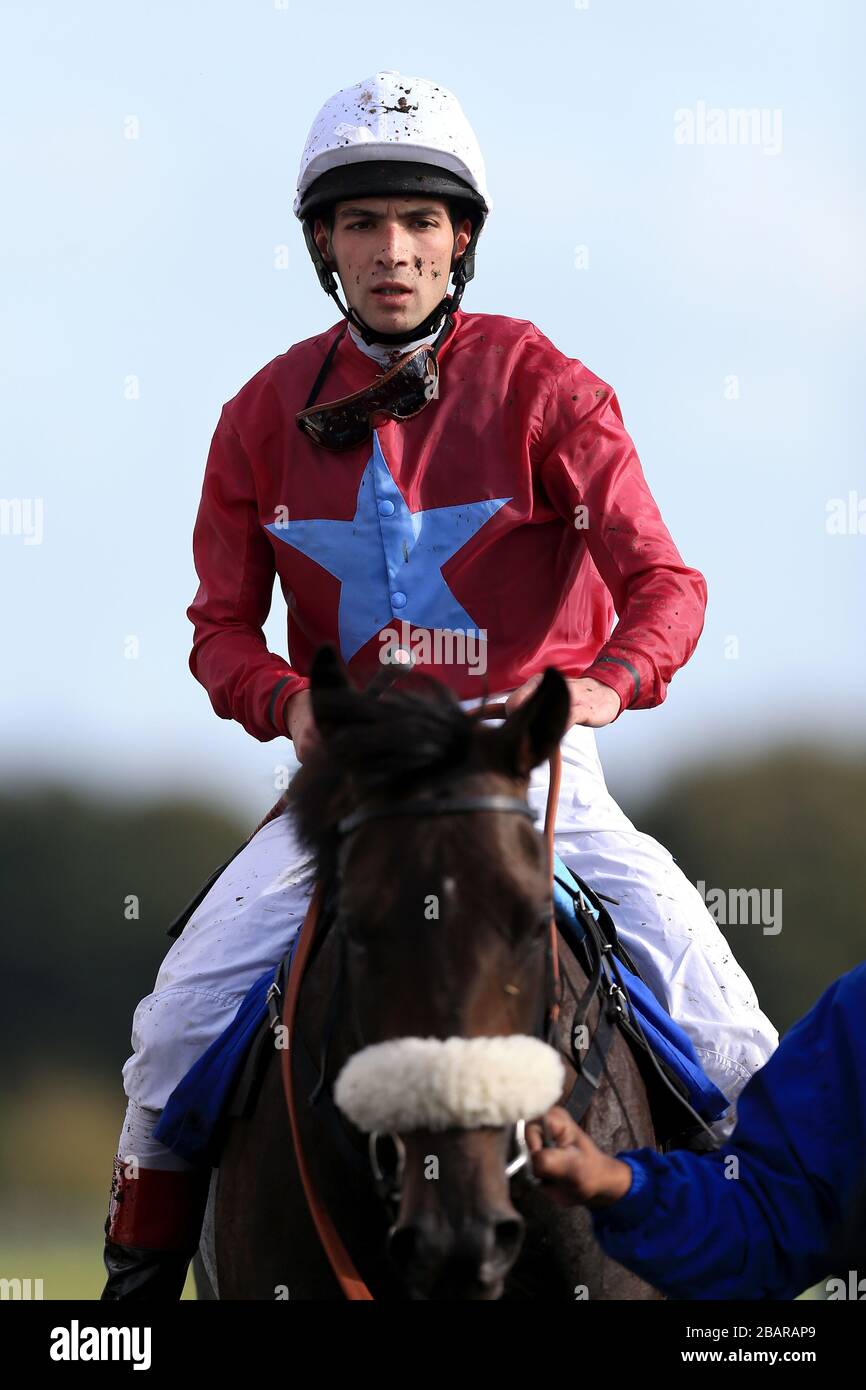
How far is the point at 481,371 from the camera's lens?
4.83 m

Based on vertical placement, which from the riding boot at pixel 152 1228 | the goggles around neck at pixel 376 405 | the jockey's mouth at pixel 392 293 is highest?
the jockey's mouth at pixel 392 293

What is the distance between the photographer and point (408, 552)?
15.4 feet

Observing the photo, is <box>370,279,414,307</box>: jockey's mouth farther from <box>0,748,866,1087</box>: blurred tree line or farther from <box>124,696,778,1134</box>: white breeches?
<box>0,748,866,1087</box>: blurred tree line

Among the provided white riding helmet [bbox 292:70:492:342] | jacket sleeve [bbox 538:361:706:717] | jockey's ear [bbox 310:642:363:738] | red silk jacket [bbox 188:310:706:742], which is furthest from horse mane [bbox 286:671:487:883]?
white riding helmet [bbox 292:70:492:342]

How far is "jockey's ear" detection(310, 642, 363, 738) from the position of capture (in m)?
3.32

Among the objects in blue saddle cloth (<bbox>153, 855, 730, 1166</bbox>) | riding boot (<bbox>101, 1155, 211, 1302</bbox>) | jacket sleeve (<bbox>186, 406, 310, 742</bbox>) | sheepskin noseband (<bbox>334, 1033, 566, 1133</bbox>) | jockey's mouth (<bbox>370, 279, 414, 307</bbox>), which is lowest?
riding boot (<bbox>101, 1155, 211, 1302</bbox>)

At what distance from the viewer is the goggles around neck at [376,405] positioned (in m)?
4.78

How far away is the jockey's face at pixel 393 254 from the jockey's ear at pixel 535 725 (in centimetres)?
180

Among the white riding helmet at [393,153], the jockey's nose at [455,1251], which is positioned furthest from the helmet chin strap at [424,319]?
the jockey's nose at [455,1251]

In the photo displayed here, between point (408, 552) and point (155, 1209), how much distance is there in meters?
1.78

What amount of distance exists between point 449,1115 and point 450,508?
7.25ft

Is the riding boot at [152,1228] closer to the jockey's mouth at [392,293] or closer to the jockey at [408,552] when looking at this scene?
the jockey at [408,552]

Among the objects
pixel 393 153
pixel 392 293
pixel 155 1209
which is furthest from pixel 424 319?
pixel 155 1209

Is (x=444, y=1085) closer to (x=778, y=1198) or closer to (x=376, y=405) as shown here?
(x=778, y=1198)
